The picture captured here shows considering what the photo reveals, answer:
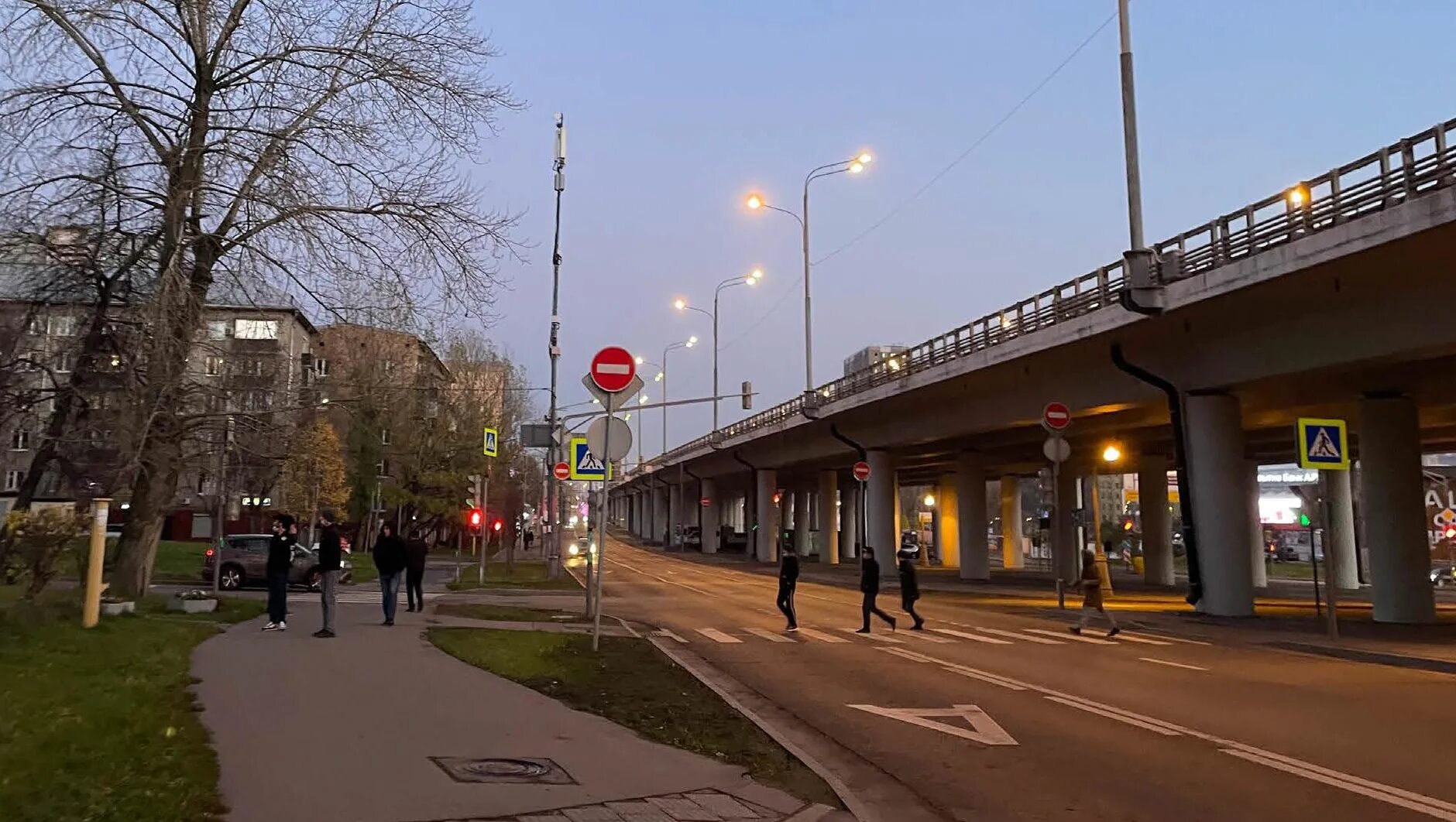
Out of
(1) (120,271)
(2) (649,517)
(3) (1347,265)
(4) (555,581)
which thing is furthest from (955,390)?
(2) (649,517)

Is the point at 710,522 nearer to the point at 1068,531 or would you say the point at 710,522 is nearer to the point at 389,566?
the point at 1068,531

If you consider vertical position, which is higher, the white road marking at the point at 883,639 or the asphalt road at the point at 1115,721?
the asphalt road at the point at 1115,721

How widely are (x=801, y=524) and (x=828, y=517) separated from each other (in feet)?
126

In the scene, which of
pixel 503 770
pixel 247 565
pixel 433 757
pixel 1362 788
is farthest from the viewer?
pixel 247 565

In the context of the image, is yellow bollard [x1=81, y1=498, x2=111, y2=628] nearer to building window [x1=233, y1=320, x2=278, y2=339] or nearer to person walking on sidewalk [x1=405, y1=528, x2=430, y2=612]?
building window [x1=233, y1=320, x2=278, y2=339]

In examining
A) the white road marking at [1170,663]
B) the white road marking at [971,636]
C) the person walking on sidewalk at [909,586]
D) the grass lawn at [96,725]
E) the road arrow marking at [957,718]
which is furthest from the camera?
the person walking on sidewalk at [909,586]

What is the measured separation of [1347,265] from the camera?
17.9 meters

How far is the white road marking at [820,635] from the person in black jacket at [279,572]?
9118 mm

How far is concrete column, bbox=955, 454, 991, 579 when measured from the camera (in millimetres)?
45688

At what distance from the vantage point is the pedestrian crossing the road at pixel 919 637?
18344 mm

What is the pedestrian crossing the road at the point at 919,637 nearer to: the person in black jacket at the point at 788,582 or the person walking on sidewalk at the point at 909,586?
the person walking on sidewalk at the point at 909,586

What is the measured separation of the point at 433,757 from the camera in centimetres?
714

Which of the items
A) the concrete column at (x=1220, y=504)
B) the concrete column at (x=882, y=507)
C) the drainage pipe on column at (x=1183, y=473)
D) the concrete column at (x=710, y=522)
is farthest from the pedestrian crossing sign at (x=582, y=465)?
the concrete column at (x=710, y=522)

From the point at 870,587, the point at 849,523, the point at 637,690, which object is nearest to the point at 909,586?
the point at 870,587
